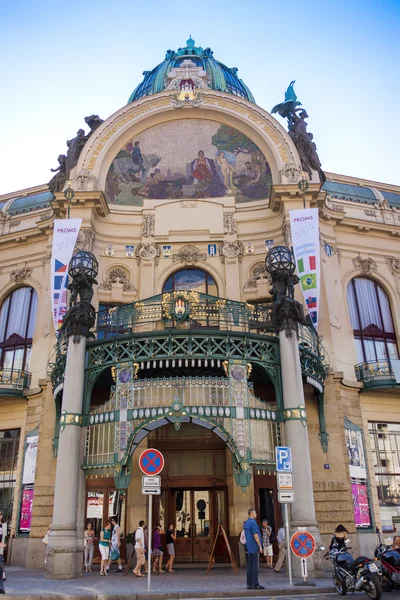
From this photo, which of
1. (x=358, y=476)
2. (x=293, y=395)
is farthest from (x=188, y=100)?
(x=358, y=476)

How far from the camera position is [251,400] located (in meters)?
16.5

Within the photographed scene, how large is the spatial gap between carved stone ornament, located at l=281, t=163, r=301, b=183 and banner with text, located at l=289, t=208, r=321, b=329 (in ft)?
7.79

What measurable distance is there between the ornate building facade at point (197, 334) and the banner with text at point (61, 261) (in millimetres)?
1225

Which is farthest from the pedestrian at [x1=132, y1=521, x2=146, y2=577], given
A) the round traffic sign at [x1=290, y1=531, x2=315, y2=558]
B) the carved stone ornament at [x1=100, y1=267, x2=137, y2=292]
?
the carved stone ornament at [x1=100, y1=267, x2=137, y2=292]

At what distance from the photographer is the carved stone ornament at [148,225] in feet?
81.1

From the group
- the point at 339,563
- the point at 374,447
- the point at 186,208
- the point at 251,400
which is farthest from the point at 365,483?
the point at 186,208

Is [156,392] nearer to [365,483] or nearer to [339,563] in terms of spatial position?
[339,563]

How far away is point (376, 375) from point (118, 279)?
37.3 feet

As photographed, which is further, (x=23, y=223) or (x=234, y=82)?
(x=234, y=82)

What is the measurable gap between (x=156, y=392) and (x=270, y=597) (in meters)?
6.40

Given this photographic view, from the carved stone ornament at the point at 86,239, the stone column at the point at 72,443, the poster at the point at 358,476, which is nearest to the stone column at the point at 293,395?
the poster at the point at 358,476

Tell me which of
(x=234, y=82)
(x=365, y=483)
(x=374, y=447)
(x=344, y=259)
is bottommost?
(x=365, y=483)

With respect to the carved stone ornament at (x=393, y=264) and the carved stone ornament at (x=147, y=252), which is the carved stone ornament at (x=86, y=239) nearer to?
the carved stone ornament at (x=147, y=252)

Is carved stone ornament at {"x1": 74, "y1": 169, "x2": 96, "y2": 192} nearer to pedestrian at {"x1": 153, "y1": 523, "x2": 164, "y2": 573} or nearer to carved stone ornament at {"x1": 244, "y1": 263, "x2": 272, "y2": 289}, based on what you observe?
carved stone ornament at {"x1": 244, "y1": 263, "x2": 272, "y2": 289}
